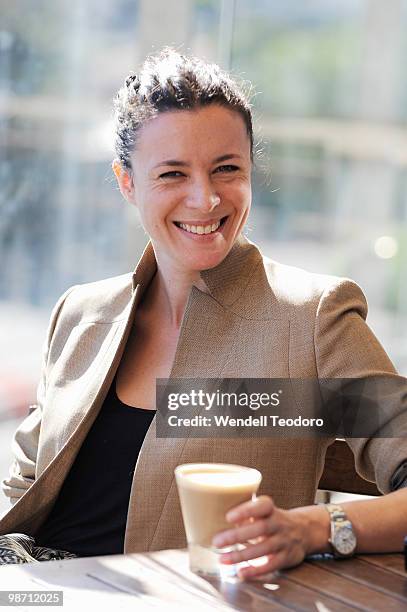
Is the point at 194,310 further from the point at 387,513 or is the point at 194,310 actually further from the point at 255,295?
the point at 387,513

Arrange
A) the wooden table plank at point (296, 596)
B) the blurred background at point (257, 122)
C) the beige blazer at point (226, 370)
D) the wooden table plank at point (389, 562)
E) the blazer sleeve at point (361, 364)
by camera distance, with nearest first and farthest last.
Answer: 1. the wooden table plank at point (296, 596)
2. the wooden table plank at point (389, 562)
3. the blazer sleeve at point (361, 364)
4. the beige blazer at point (226, 370)
5. the blurred background at point (257, 122)

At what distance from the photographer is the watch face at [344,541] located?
55.1 inches

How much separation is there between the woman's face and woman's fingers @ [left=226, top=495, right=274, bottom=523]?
0.71 m

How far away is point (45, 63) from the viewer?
11.7 feet

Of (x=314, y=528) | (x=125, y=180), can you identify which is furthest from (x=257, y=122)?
(x=314, y=528)

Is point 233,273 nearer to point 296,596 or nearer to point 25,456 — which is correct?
point 25,456

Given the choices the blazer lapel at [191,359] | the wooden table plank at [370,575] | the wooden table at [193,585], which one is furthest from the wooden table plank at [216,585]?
the blazer lapel at [191,359]

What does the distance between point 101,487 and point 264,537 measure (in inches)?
26.5

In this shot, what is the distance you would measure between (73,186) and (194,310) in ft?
6.08

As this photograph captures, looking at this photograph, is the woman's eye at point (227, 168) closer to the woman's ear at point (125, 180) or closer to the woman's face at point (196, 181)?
the woman's face at point (196, 181)

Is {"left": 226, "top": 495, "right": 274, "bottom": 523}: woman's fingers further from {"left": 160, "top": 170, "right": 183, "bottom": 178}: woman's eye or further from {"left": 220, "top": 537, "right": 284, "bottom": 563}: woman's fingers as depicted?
{"left": 160, "top": 170, "right": 183, "bottom": 178}: woman's eye

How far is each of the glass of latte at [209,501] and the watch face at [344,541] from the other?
0.55 feet

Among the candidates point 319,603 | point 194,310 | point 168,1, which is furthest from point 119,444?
point 168,1

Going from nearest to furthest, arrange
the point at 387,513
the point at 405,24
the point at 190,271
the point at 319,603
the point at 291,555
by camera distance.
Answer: the point at 319,603 → the point at 291,555 → the point at 387,513 → the point at 190,271 → the point at 405,24
